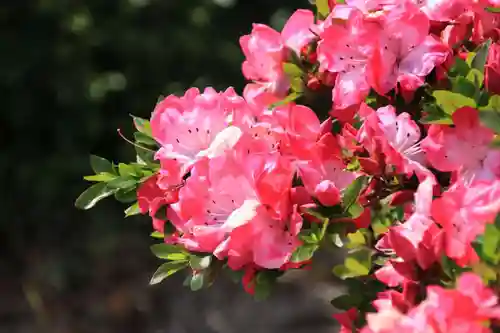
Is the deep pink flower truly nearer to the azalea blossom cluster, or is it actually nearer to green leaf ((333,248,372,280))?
the azalea blossom cluster

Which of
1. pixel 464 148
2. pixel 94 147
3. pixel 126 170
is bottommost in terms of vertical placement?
pixel 94 147

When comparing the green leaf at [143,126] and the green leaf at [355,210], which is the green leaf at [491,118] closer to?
the green leaf at [355,210]

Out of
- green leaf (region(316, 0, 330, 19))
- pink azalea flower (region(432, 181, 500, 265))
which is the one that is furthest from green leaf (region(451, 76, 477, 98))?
green leaf (region(316, 0, 330, 19))

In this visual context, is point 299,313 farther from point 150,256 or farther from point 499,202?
point 499,202

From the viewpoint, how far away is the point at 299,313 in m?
3.47

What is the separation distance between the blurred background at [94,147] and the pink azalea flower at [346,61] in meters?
2.21

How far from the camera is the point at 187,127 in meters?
1.09

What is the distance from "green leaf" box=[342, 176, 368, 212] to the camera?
970 millimetres

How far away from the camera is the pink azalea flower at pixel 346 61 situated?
1068mm

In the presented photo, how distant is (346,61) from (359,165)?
149mm

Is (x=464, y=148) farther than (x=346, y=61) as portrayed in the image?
No

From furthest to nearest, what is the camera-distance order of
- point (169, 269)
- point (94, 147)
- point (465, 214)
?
point (94, 147) → point (169, 269) → point (465, 214)

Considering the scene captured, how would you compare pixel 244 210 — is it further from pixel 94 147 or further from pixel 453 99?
pixel 94 147

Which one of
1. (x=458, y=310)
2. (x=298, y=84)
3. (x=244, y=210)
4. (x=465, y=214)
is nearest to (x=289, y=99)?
(x=298, y=84)
